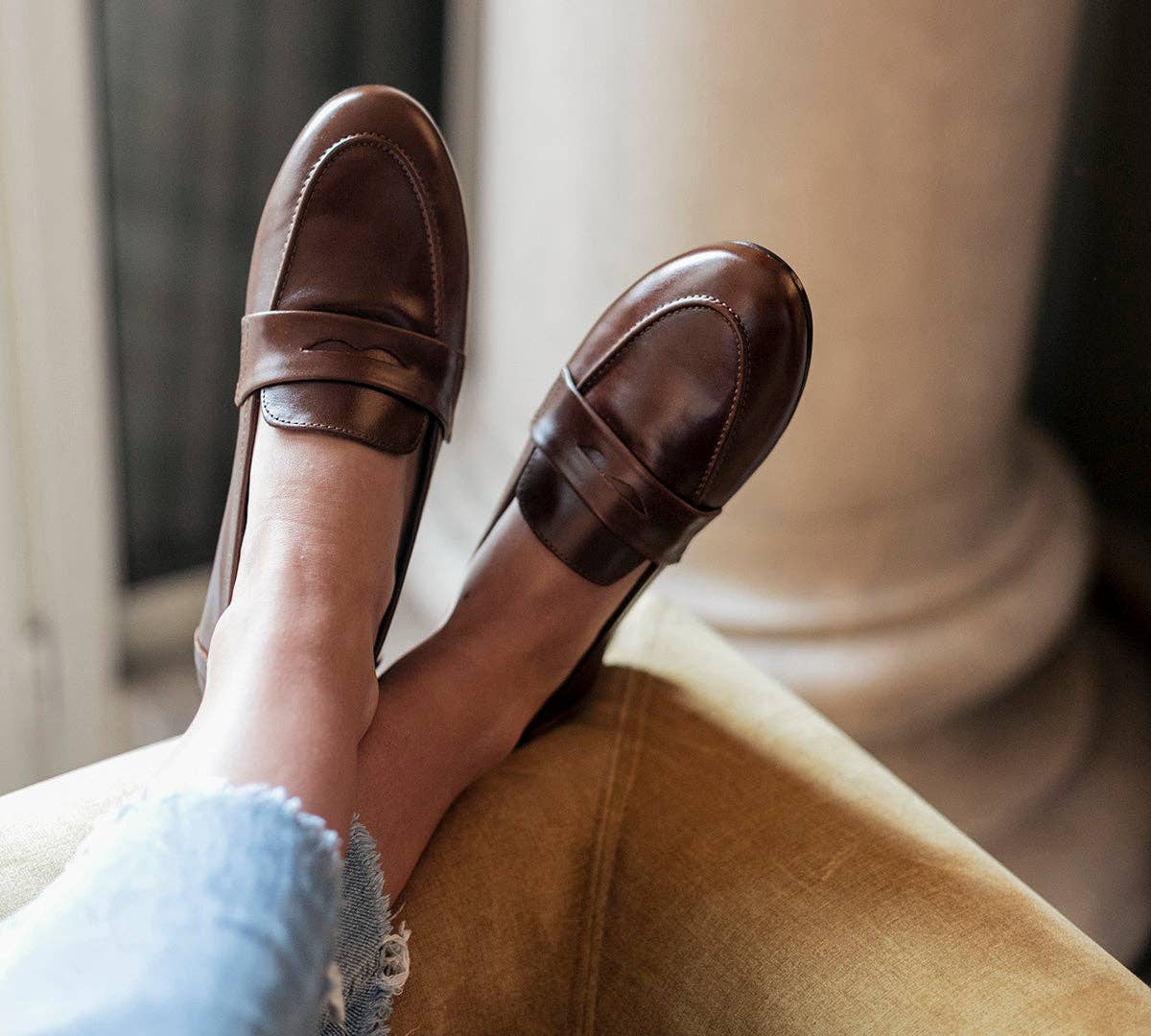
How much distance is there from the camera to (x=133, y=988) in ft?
1.36


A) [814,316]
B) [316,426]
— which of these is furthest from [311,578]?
[814,316]

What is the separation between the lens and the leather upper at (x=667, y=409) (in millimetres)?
733

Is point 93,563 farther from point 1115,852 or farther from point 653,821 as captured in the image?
point 1115,852

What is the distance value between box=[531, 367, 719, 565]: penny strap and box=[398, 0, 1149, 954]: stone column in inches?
10.7

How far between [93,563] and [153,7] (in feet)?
1.72

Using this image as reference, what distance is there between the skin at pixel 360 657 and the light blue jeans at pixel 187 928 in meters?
0.03

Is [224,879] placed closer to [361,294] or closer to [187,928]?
[187,928]

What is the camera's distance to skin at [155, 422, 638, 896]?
542mm

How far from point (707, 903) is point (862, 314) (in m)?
0.54

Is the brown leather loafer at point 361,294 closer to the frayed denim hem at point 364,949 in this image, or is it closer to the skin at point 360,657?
the skin at point 360,657

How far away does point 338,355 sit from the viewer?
2.51 feet

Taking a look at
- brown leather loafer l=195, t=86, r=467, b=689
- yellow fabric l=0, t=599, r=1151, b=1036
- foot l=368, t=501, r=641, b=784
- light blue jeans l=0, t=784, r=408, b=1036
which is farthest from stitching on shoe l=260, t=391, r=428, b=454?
light blue jeans l=0, t=784, r=408, b=1036

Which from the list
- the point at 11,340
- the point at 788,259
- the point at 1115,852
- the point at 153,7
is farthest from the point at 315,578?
the point at 1115,852

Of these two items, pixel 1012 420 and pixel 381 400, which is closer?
pixel 381 400
